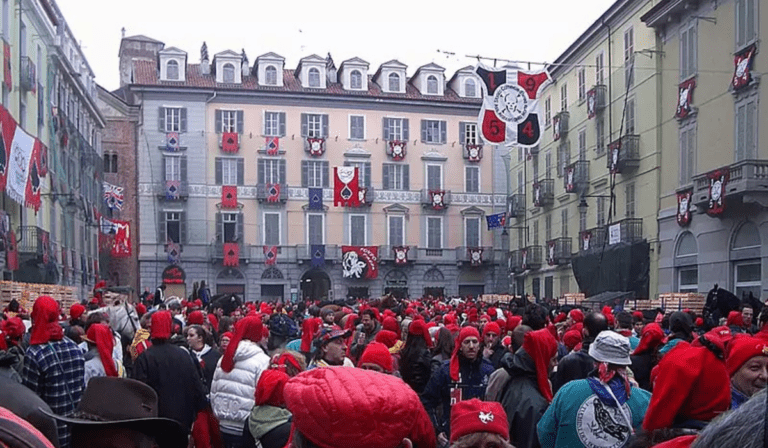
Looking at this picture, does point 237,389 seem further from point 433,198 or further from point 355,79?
point 355,79

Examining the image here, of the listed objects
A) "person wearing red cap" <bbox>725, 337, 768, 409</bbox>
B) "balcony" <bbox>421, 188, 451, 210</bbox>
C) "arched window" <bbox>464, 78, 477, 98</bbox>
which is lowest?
"person wearing red cap" <bbox>725, 337, 768, 409</bbox>

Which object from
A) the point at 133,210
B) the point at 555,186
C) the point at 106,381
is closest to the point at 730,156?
the point at 555,186

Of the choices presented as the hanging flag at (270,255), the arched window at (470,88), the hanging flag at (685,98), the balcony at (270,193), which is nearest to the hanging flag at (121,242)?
the hanging flag at (270,255)

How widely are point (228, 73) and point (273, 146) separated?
5.30 metres

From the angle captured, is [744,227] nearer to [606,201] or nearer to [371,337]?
[606,201]

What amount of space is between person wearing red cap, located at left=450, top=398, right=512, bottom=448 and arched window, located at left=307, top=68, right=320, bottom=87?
166ft

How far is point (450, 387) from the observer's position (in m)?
7.86

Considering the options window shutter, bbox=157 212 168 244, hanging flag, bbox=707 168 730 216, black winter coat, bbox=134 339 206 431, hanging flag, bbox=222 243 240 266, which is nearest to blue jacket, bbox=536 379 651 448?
black winter coat, bbox=134 339 206 431

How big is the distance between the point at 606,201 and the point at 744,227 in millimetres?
11592

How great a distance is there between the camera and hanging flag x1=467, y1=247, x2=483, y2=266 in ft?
180

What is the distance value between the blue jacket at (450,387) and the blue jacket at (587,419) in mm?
2488

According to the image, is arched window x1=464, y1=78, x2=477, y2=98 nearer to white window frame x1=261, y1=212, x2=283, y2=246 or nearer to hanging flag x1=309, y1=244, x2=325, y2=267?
hanging flag x1=309, y1=244, x2=325, y2=267

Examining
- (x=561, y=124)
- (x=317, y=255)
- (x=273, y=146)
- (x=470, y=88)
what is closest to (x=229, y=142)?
(x=273, y=146)

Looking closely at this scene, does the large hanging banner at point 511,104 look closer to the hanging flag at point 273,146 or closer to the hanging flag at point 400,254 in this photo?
the hanging flag at point 273,146
